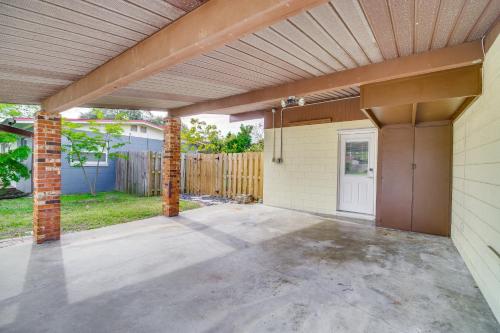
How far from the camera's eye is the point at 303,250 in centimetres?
405

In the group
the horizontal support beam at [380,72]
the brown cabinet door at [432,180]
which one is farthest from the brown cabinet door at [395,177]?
the horizontal support beam at [380,72]

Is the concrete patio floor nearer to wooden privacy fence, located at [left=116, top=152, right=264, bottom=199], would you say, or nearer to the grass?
the grass

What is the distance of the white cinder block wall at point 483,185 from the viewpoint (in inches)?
93.7

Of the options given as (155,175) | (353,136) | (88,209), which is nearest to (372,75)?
(353,136)

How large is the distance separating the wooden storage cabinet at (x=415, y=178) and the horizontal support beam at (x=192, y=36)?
4.76 metres

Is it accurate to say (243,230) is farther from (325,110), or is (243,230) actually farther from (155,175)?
(155,175)

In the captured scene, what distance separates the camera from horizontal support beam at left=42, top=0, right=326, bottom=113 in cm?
152

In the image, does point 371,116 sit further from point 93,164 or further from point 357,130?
point 93,164

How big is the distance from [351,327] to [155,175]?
8853mm

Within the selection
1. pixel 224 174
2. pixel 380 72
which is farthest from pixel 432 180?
pixel 224 174

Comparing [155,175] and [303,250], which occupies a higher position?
[155,175]

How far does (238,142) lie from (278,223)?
7136mm

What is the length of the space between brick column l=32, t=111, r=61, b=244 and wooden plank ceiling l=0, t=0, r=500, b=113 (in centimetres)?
62

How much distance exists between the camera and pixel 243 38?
275cm
